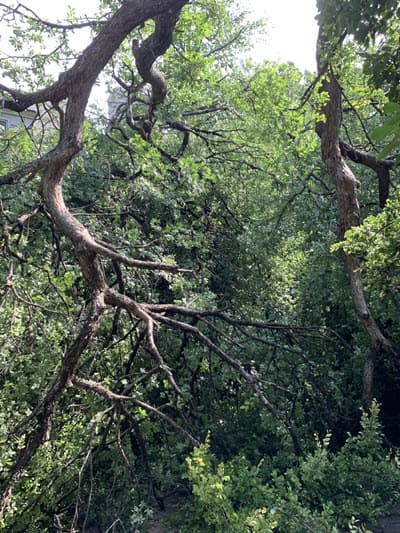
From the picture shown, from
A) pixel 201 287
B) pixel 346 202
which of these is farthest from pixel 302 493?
pixel 346 202

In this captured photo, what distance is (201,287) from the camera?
569 centimetres

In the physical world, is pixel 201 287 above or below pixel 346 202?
below

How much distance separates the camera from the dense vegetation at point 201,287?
3922 millimetres

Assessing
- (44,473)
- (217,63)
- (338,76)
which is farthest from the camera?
(217,63)

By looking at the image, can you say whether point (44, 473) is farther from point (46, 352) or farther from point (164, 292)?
point (164, 292)

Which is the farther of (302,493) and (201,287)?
(201,287)

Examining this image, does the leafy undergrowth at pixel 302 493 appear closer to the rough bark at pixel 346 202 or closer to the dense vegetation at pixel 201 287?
the dense vegetation at pixel 201 287

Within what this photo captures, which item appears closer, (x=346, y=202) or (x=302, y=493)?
(x=302, y=493)

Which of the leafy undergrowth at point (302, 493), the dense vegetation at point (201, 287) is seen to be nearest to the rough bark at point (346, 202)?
the dense vegetation at point (201, 287)

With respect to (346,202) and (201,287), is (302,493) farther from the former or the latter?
(346,202)

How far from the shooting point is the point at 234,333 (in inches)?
243

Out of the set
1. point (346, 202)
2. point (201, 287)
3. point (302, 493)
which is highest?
point (346, 202)

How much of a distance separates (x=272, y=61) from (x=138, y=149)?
2188mm

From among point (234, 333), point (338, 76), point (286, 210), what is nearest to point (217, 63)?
point (286, 210)
